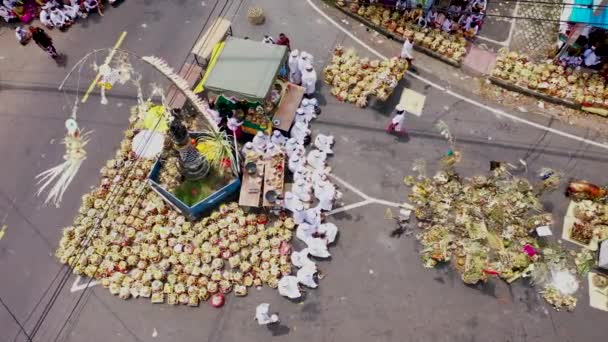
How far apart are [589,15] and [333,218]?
34.9 feet

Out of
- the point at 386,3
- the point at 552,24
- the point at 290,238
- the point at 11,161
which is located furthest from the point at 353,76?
the point at 11,161

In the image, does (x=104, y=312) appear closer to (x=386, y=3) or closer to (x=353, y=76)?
(x=353, y=76)

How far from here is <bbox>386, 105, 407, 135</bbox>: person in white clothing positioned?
522 inches

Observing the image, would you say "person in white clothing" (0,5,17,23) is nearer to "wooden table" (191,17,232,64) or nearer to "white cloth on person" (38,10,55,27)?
"white cloth on person" (38,10,55,27)

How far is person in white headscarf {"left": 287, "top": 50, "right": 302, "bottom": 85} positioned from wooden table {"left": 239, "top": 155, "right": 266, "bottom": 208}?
3592 mm

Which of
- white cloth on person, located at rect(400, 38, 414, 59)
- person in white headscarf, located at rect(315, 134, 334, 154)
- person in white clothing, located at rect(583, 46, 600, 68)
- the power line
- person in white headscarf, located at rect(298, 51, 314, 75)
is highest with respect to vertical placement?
person in white clothing, located at rect(583, 46, 600, 68)

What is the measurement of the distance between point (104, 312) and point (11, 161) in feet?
21.5

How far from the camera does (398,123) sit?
1351 centimetres

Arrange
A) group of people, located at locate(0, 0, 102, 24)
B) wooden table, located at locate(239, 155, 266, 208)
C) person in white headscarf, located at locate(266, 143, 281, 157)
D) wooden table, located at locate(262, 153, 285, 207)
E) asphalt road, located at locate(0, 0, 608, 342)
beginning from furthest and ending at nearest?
group of people, located at locate(0, 0, 102, 24)
person in white headscarf, located at locate(266, 143, 281, 157)
wooden table, located at locate(262, 153, 285, 207)
wooden table, located at locate(239, 155, 266, 208)
asphalt road, located at locate(0, 0, 608, 342)

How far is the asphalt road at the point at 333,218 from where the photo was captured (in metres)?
11.5

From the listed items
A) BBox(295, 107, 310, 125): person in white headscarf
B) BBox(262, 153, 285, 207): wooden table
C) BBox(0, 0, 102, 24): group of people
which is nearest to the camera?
BBox(262, 153, 285, 207): wooden table

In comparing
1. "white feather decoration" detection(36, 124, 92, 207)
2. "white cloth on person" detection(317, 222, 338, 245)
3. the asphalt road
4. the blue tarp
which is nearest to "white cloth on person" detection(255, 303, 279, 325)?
the asphalt road

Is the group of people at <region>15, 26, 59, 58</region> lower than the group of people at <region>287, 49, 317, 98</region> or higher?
lower

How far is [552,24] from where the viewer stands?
16078mm
